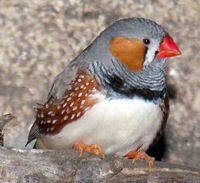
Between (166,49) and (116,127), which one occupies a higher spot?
(166,49)

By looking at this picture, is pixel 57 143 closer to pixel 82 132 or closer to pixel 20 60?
pixel 82 132

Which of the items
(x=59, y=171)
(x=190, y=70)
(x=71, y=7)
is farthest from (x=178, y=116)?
(x=59, y=171)

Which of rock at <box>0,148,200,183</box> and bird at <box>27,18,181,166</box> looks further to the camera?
bird at <box>27,18,181,166</box>

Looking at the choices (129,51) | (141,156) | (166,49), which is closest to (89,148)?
(141,156)

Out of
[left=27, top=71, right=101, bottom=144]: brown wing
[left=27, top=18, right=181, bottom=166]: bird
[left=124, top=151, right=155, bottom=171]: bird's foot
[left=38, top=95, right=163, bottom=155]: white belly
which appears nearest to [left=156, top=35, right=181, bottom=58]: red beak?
[left=27, top=18, right=181, bottom=166]: bird

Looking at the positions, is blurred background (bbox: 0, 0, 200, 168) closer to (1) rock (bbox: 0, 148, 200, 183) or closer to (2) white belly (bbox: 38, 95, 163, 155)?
(2) white belly (bbox: 38, 95, 163, 155)

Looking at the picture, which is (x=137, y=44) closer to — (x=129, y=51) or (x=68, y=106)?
(x=129, y=51)
